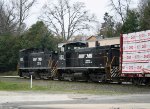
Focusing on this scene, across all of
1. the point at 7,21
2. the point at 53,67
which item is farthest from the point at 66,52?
the point at 7,21

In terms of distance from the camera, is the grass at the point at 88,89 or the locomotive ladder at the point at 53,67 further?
the locomotive ladder at the point at 53,67

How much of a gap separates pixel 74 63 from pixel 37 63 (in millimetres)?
8127

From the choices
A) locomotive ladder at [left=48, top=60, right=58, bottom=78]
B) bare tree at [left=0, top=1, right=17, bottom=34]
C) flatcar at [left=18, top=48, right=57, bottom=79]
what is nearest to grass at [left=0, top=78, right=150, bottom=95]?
locomotive ladder at [left=48, top=60, right=58, bottom=78]

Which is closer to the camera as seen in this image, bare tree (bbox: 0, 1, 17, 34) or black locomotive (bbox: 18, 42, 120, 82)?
black locomotive (bbox: 18, 42, 120, 82)

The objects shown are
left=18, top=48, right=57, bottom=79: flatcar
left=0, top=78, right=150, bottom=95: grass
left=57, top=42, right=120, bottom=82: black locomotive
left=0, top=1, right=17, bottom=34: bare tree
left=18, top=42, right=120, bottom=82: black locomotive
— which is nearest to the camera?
left=0, top=78, right=150, bottom=95: grass

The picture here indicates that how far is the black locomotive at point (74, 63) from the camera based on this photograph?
31.4 meters

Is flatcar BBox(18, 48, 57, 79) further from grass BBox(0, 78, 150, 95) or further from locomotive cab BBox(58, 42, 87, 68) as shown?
grass BBox(0, 78, 150, 95)

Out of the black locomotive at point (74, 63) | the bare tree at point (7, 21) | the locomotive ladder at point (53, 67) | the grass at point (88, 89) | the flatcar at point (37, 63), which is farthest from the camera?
the bare tree at point (7, 21)

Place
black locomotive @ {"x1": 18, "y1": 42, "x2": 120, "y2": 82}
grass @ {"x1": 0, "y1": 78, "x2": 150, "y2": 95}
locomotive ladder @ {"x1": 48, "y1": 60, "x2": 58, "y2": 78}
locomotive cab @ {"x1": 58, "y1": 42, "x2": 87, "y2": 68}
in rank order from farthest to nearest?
locomotive ladder @ {"x1": 48, "y1": 60, "x2": 58, "y2": 78} < locomotive cab @ {"x1": 58, "y1": 42, "x2": 87, "y2": 68} < black locomotive @ {"x1": 18, "y1": 42, "x2": 120, "y2": 82} < grass @ {"x1": 0, "y1": 78, "x2": 150, "y2": 95}

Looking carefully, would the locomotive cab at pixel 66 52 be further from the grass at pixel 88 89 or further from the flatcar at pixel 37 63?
the grass at pixel 88 89

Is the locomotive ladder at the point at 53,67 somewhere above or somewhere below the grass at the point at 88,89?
above

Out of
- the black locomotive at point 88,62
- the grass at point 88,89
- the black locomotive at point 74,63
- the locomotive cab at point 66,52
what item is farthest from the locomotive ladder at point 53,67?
the grass at point 88,89

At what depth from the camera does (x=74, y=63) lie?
36.4 m

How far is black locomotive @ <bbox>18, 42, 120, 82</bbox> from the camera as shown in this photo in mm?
31438
